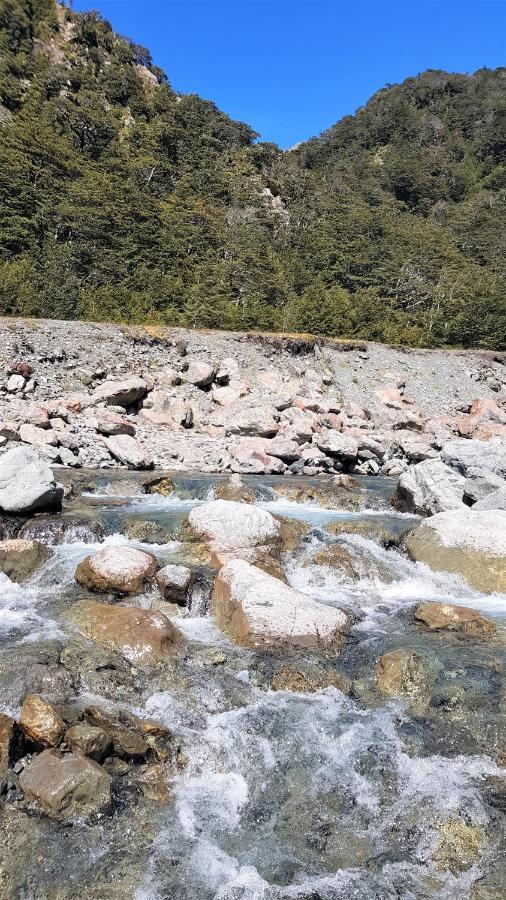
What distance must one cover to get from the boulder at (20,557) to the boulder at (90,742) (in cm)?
499

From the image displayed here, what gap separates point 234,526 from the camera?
11.3 meters

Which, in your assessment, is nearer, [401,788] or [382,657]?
[401,788]

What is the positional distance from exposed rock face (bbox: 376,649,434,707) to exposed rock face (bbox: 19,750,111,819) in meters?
3.53

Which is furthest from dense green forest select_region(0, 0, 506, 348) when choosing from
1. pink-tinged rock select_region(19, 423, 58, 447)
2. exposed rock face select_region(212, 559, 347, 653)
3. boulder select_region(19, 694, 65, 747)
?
boulder select_region(19, 694, 65, 747)

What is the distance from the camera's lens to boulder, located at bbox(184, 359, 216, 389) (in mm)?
26750

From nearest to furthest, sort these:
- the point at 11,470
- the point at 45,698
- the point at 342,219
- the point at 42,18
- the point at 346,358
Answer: the point at 45,698 < the point at 11,470 < the point at 346,358 < the point at 342,219 < the point at 42,18

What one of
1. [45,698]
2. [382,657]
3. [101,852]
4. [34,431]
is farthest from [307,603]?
[34,431]

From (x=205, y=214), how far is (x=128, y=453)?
151 ft

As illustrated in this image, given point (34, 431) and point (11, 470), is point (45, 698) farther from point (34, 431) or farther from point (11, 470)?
point (34, 431)

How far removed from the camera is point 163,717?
6.04 m

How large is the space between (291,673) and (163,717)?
1661 millimetres

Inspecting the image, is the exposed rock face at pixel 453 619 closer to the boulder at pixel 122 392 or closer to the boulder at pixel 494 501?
the boulder at pixel 494 501

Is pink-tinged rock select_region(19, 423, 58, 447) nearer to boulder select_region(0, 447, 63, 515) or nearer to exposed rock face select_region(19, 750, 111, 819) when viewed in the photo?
boulder select_region(0, 447, 63, 515)

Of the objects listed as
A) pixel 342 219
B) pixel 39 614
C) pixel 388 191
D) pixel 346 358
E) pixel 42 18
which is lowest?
pixel 39 614
